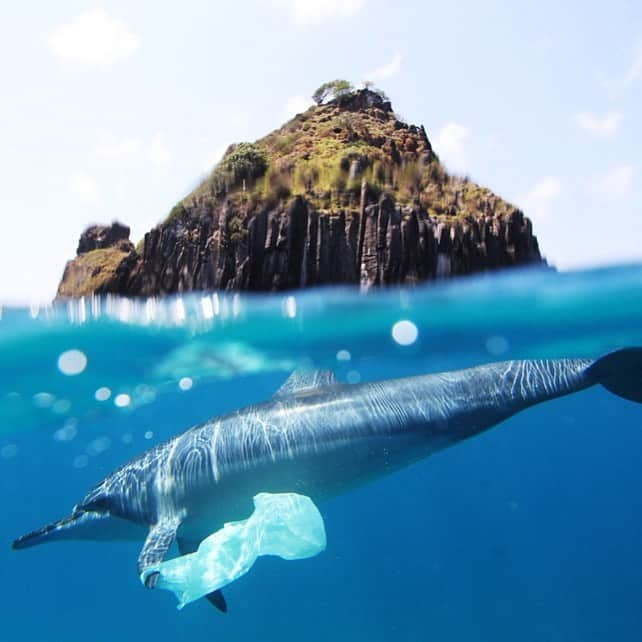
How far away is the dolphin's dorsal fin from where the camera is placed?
8.42 m

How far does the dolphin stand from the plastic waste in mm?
577

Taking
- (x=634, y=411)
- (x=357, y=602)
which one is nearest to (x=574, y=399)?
(x=634, y=411)

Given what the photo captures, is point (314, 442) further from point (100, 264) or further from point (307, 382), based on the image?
point (100, 264)

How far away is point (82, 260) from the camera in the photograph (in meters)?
15.7

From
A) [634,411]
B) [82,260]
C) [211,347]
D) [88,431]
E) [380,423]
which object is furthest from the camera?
[634,411]

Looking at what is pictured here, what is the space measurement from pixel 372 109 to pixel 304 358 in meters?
7.57

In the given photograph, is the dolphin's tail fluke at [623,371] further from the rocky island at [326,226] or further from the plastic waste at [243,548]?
the rocky island at [326,226]

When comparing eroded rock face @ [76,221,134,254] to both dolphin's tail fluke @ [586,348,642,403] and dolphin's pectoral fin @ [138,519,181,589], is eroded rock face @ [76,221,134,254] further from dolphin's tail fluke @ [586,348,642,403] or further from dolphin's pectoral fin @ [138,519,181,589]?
dolphin's tail fluke @ [586,348,642,403]

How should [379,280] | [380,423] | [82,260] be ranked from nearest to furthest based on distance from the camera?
[380,423]
[379,280]
[82,260]

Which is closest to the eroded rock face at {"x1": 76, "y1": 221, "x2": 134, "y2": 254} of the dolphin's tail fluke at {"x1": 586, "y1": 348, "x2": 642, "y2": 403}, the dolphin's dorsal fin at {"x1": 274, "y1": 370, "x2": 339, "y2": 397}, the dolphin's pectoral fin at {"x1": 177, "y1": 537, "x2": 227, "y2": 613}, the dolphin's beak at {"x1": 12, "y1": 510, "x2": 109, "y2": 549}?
the dolphin's dorsal fin at {"x1": 274, "y1": 370, "x2": 339, "y2": 397}

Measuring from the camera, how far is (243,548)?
626 centimetres

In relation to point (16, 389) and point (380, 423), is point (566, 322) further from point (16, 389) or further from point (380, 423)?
point (16, 389)

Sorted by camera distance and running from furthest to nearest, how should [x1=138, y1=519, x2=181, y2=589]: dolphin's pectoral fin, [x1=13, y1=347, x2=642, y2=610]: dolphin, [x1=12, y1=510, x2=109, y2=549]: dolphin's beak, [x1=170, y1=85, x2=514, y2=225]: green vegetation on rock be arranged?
[x1=170, y1=85, x2=514, y2=225]: green vegetation on rock → [x1=12, y1=510, x2=109, y2=549]: dolphin's beak → [x1=13, y1=347, x2=642, y2=610]: dolphin → [x1=138, y1=519, x2=181, y2=589]: dolphin's pectoral fin

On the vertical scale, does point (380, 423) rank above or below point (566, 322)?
below
